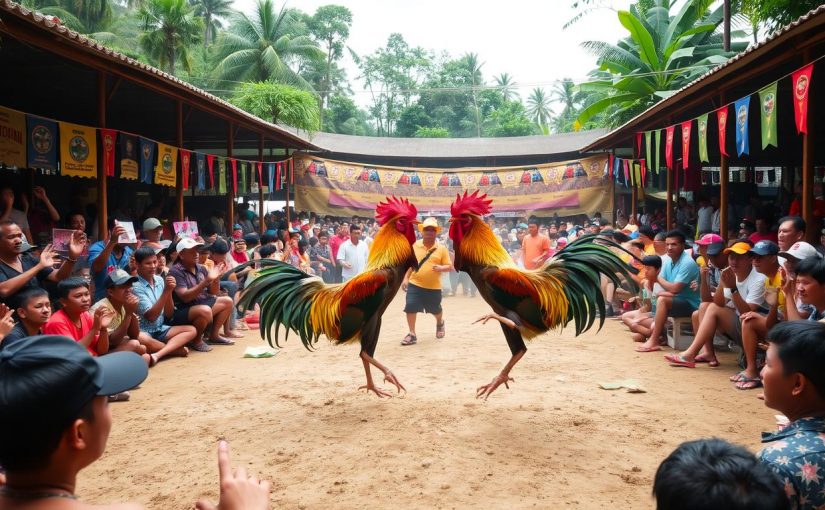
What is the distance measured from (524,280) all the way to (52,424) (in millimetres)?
3817

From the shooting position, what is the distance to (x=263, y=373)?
6.61 metres

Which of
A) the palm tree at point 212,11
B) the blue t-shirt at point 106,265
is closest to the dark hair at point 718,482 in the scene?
the blue t-shirt at point 106,265

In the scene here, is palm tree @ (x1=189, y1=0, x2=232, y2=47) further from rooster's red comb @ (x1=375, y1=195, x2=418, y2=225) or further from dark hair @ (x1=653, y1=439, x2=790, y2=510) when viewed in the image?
dark hair @ (x1=653, y1=439, x2=790, y2=510)

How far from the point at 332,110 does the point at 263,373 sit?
1529 inches

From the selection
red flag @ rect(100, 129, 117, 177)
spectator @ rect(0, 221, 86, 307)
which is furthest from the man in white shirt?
spectator @ rect(0, 221, 86, 307)

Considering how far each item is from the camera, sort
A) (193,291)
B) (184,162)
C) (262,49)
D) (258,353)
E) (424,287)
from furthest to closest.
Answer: (262,49) → (184,162) → (424,287) → (258,353) → (193,291)

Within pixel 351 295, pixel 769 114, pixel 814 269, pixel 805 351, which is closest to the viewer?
pixel 805 351

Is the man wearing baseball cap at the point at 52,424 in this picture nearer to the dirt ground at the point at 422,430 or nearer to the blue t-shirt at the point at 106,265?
the dirt ground at the point at 422,430

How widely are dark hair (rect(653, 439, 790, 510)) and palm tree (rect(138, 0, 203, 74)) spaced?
97.0 ft

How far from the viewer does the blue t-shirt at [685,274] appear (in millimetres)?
7078

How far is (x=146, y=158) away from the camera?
368 inches

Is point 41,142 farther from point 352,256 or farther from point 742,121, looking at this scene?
point 742,121

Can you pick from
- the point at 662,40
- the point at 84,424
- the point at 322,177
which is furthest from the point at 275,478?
the point at 662,40

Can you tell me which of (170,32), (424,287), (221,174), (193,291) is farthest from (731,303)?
(170,32)
